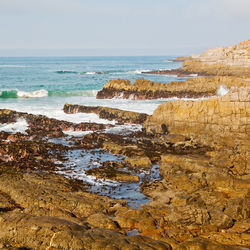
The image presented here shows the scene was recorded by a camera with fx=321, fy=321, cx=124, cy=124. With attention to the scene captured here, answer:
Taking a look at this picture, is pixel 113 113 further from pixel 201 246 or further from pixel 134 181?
pixel 201 246

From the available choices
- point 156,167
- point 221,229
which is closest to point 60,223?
point 221,229

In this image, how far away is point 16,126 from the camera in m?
33.7

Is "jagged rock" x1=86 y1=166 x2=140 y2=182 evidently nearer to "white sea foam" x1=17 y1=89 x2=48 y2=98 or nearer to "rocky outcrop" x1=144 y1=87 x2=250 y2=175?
"rocky outcrop" x1=144 y1=87 x2=250 y2=175

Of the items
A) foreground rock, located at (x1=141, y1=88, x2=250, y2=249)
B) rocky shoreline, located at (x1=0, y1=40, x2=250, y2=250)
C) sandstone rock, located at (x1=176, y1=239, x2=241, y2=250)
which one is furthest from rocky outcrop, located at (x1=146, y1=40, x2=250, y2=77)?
sandstone rock, located at (x1=176, y1=239, x2=241, y2=250)

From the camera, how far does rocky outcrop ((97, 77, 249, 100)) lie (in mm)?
54247

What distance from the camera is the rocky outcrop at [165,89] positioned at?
54.2m

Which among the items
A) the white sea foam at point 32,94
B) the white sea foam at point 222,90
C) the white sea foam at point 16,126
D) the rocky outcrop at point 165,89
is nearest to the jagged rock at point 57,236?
the white sea foam at point 16,126

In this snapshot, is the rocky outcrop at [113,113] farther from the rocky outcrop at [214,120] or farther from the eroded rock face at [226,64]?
the eroded rock face at [226,64]

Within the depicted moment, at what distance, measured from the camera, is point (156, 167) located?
69.4ft

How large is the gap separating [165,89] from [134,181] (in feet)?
128

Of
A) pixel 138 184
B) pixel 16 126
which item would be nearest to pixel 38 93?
pixel 16 126

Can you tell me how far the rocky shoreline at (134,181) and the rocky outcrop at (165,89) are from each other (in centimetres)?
1930

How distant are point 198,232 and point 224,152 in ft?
29.7

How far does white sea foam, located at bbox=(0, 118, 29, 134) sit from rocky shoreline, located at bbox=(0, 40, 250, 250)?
1.44 ft
